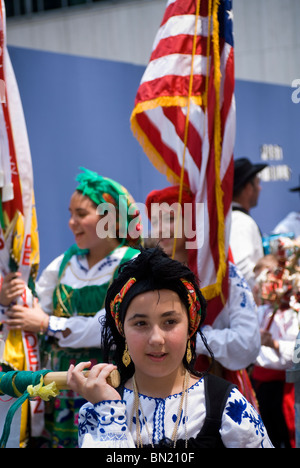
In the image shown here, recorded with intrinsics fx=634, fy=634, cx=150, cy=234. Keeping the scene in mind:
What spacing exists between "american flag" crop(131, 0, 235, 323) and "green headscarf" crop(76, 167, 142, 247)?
0.90 ft

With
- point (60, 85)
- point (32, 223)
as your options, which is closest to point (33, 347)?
point (32, 223)

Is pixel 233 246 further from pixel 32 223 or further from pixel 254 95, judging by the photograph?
pixel 254 95

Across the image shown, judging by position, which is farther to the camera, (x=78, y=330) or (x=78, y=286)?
(x=78, y=286)

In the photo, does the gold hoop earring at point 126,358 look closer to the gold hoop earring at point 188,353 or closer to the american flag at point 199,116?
the gold hoop earring at point 188,353

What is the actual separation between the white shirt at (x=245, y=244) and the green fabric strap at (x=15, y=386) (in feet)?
7.61

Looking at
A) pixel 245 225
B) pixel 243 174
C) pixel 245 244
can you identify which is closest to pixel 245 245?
pixel 245 244

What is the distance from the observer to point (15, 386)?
1.52 meters

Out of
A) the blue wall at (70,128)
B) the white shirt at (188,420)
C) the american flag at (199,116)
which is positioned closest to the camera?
the white shirt at (188,420)

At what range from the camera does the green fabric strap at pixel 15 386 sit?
144cm

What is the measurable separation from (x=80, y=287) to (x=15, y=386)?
4.44 ft

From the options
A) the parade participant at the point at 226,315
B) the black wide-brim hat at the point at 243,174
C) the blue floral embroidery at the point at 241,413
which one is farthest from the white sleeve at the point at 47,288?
the black wide-brim hat at the point at 243,174

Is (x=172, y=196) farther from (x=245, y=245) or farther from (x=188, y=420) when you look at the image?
(x=245, y=245)

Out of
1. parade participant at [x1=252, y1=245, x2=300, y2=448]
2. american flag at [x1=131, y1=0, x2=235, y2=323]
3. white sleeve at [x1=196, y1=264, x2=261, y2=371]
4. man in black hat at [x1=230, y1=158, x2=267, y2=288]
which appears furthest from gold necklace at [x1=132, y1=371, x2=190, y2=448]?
man in black hat at [x1=230, y1=158, x2=267, y2=288]
